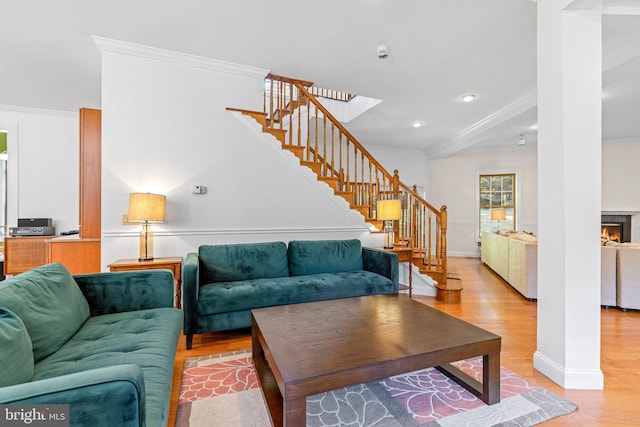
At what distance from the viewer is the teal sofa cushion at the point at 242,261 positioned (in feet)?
9.51

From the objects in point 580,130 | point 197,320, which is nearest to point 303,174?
point 197,320

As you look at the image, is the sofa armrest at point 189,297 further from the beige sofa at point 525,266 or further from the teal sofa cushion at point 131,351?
the beige sofa at point 525,266

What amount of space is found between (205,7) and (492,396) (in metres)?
3.60

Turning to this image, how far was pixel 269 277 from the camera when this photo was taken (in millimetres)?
3084

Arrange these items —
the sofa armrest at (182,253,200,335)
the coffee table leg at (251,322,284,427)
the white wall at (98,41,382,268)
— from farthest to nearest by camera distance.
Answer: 1. the white wall at (98,41,382,268)
2. the sofa armrest at (182,253,200,335)
3. the coffee table leg at (251,322,284,427)

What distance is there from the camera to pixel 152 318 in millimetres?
1840

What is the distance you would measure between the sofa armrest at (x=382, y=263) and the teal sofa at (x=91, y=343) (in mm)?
2076

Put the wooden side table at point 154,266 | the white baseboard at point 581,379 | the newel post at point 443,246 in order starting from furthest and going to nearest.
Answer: the newel post at point 443,246
the wooden side table at point 154,266
the white baseboard at point 581,379

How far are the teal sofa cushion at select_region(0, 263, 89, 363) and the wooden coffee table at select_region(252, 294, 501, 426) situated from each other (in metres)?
1.01

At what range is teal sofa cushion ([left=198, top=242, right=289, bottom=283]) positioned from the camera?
Answer: 9.51ft

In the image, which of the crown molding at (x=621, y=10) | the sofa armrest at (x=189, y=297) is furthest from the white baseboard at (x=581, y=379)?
the sofa armrest at (x=189, y=297)

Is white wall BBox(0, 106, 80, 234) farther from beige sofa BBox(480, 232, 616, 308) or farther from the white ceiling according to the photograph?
beige sofa BBox(480, 232, 616, 308)

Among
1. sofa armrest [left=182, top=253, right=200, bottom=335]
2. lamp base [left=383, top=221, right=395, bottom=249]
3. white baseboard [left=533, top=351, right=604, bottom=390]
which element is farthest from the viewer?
lamp base [left=383, top=221, right=395, bottom=249]

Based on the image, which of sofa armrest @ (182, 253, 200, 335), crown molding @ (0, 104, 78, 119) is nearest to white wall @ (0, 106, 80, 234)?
crown molding @ (0, 104, 78, 119)
